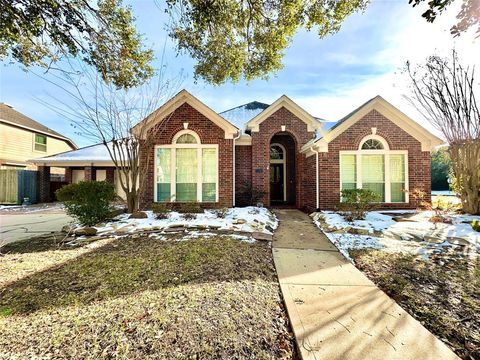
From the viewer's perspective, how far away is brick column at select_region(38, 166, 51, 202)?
1706 centimetres

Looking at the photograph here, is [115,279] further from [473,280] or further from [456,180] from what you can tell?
[456,180]

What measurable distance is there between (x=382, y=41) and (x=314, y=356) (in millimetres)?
9798

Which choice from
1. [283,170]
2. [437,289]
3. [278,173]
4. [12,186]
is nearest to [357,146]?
[283,170]

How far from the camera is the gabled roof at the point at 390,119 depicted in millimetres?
9586

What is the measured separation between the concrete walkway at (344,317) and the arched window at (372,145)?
22.1 ft

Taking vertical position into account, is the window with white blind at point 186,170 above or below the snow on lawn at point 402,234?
above

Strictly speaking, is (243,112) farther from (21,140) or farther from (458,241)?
(21,140)

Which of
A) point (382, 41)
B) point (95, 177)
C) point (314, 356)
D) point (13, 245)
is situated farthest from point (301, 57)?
point (95, 177)

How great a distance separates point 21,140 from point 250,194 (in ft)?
73.3

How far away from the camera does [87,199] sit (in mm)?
7133

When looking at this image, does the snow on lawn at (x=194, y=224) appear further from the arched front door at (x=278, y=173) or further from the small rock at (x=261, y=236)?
the arched front door at (x=278, y=173)

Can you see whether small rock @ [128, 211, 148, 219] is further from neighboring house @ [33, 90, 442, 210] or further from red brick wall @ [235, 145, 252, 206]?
red brick wall @ [235, 145, 252, 206]

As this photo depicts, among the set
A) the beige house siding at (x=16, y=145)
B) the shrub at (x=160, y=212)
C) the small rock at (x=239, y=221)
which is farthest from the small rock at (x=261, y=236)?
the beige house siding at (x=16, y=145)

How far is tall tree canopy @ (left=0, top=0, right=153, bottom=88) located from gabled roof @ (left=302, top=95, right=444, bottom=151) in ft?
24.2
